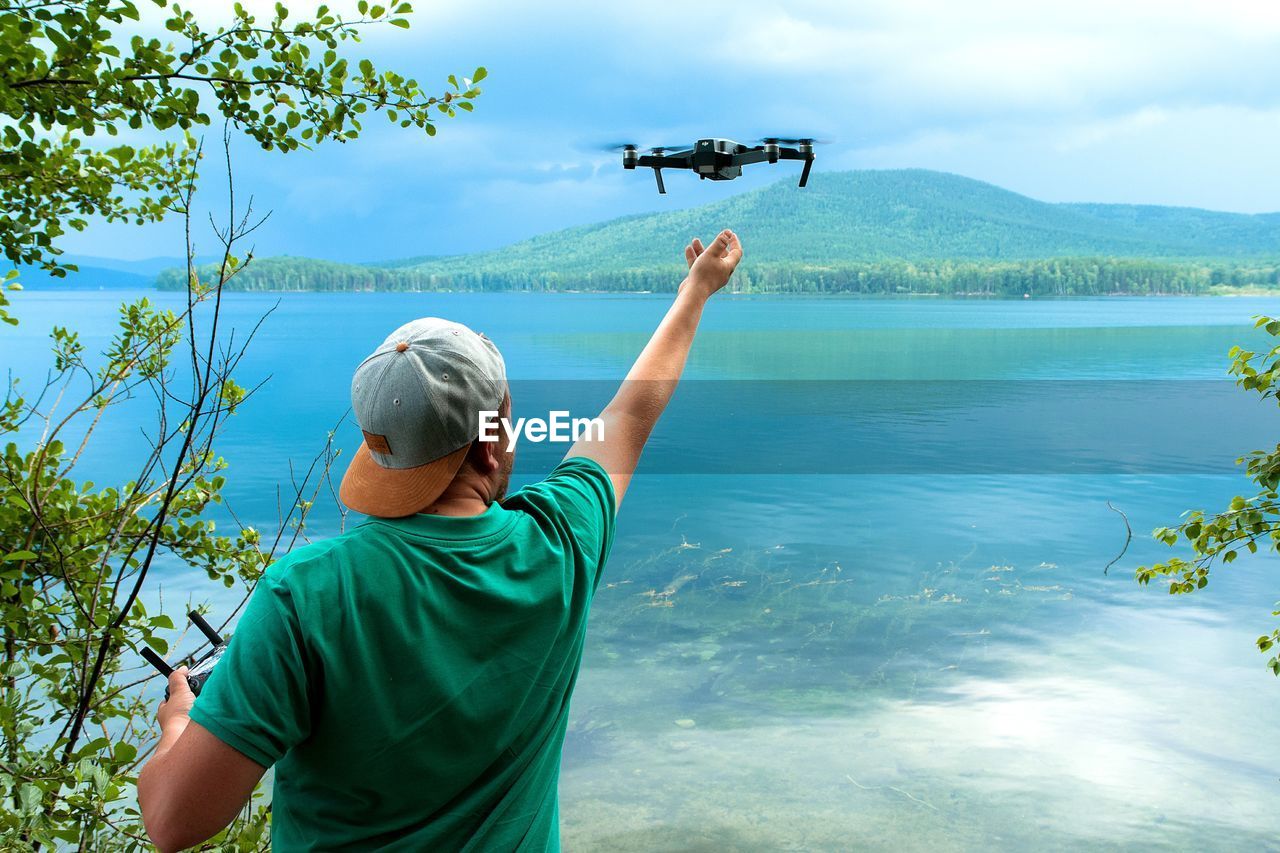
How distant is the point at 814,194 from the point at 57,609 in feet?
361

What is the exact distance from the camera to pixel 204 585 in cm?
1202

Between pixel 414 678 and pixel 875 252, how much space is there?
10903cm

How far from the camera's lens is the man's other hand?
1003 millimetres

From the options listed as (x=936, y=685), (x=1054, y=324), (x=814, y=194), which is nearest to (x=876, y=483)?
(x=936, y=685)

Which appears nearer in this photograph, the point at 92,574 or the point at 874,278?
the point at 92,574

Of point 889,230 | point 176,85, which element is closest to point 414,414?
point 176,85

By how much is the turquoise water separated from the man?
245 inches

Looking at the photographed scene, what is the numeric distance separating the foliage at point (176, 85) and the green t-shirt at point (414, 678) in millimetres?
1604

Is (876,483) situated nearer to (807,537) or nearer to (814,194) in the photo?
(807,537)

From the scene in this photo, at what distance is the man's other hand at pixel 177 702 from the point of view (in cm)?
100

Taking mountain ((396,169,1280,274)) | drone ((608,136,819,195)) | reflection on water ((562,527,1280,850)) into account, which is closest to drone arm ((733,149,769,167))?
drone ((608,136,819,195))

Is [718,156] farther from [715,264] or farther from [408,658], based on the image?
[408,658]

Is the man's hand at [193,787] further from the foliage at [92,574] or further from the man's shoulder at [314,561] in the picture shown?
the foliage at [92,574]

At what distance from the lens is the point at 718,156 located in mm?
2814
